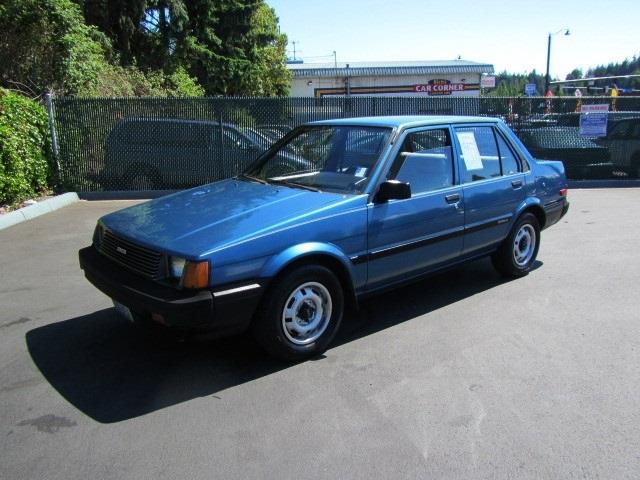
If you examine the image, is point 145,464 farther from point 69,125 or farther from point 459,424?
point 69,125

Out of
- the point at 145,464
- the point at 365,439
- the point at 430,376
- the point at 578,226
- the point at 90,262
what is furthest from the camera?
the point at 578,226

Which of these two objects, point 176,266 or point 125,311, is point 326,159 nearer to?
point 176,266

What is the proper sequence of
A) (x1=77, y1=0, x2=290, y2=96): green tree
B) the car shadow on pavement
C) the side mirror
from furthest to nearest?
1. (x1=77, y1=0, x2=290, y2=96): green tree
2. the side mirror
3. the car shadow on pavement

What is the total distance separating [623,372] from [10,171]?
9296 millimetres

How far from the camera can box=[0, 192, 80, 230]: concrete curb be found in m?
8.70

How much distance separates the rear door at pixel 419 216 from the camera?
4.48 m

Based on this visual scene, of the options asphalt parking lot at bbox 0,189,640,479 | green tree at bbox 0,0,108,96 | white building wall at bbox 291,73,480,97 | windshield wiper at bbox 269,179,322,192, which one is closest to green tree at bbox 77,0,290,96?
green tree at bbox 0,0,108,96

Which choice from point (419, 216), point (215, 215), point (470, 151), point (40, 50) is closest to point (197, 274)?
point (215, 215)

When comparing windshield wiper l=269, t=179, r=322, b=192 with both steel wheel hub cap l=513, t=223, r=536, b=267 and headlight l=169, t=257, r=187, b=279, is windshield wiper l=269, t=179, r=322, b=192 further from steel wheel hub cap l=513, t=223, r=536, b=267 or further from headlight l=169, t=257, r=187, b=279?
steel wheel hub cap l=513, t=223, r=536, b=267

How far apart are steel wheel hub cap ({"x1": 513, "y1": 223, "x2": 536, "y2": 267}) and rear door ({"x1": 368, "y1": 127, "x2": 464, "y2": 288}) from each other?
116 cm

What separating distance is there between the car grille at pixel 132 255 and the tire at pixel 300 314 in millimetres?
754

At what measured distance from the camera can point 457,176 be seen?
5.18 metres

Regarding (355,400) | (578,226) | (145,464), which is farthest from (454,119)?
(578,226)

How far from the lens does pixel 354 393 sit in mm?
3658
